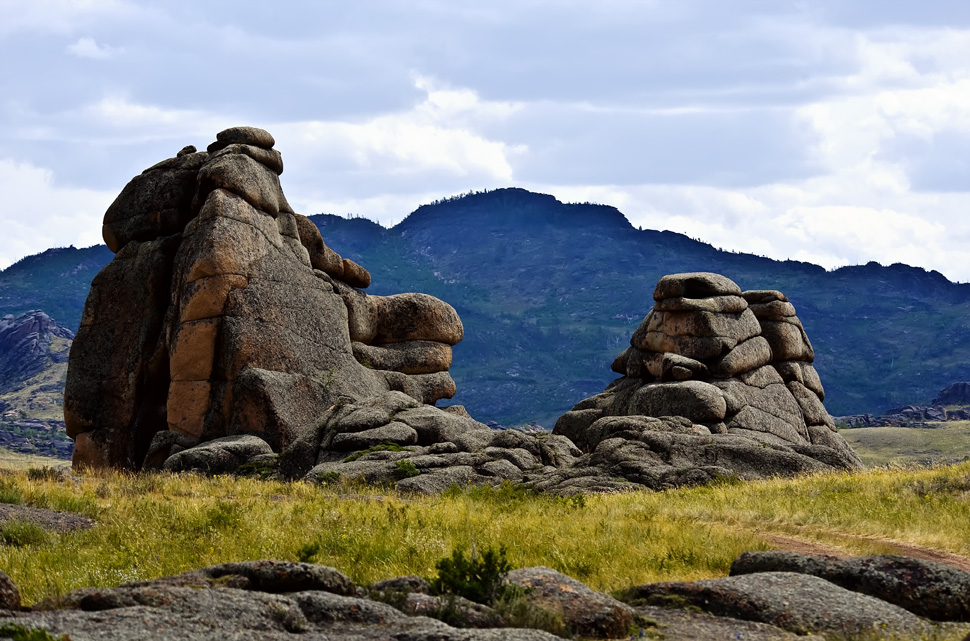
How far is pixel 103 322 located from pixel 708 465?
26.7 metres

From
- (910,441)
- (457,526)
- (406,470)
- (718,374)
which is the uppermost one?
(718,374)

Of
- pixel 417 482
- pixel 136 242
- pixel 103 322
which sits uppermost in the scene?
pixel 136 242

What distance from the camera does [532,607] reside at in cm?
1074

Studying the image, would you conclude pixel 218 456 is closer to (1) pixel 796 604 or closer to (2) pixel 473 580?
(2) pixel 473 580

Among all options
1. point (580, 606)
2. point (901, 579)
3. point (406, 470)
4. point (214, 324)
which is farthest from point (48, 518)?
point (214, 324)

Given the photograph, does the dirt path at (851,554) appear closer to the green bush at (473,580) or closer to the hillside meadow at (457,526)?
the hillside meadow at (457,526)

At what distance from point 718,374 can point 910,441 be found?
143 meters

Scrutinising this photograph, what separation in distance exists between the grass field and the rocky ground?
6190 inches

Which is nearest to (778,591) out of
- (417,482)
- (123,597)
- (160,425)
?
(123,597)

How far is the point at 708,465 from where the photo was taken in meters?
32.8

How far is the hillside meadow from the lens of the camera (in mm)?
15867

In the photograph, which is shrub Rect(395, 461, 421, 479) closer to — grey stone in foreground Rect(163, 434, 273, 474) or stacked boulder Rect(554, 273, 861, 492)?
grey stone in foreground Rect(163, 434, 273, 474)

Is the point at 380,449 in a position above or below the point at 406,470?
above

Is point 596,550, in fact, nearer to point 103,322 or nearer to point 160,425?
point 160,425
